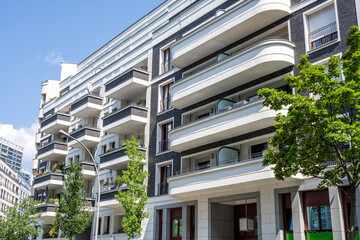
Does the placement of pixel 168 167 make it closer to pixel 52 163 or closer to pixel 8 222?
pixel 8 222

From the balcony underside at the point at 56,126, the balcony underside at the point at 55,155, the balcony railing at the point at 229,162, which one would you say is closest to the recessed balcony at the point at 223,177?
the balcony railing at the point at 229,162

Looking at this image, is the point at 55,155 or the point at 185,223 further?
the point at 55,155

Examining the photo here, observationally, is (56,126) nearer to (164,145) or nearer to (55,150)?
(55,150)

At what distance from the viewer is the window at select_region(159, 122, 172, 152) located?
2904 cm

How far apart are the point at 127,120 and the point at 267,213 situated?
13.8 meters

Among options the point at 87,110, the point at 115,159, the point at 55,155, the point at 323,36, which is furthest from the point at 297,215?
the point at 55,155

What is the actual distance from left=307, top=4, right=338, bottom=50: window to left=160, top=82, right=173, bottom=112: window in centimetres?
1169

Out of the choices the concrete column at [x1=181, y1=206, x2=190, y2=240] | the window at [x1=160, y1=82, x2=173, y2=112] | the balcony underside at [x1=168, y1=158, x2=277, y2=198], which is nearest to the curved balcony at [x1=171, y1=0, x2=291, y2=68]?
the window at [x1=160, y1=82, x2=173, y2=112]

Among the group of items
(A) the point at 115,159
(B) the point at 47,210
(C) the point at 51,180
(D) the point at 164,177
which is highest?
(A) the point at 115,159

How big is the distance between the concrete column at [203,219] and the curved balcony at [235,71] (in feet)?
21.0

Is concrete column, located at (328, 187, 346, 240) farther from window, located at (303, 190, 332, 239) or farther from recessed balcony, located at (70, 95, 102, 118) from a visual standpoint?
recessed balcony, located at (70, 95, 102, 118)

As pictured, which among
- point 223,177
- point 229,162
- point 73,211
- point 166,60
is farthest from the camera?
point 166,60

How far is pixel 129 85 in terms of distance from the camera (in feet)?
106

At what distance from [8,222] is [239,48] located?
2760cm
